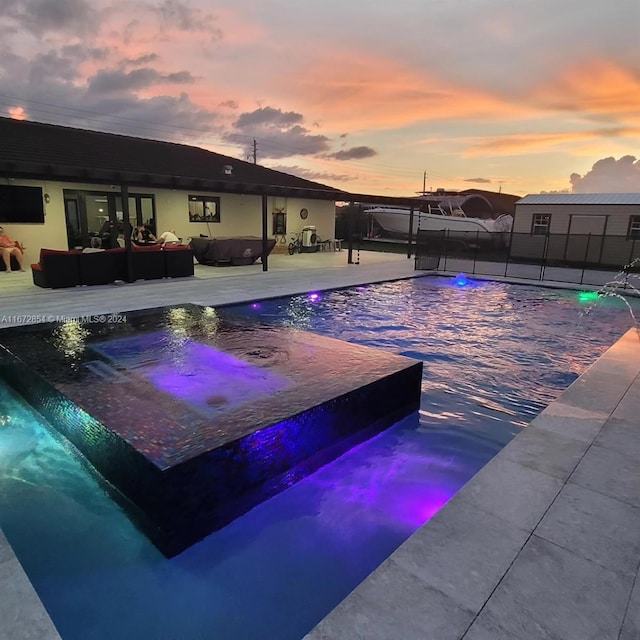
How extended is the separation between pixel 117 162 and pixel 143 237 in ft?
9.32

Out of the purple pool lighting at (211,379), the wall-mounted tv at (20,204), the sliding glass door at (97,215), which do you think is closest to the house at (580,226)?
the sliding glass door at (97,215)

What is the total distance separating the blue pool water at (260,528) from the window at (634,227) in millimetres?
17292

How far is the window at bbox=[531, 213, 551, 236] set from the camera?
21250mm

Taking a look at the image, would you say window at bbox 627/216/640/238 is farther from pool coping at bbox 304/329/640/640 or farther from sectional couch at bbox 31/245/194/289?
pool coping at bbox 304/329/640/640

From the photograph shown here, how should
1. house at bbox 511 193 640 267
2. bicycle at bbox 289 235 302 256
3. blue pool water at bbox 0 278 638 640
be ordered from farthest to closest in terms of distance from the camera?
bicycle at bbox 289 235 302 256
house at bbox 511 193 640 267
blue pool water at bbox 0 278 638 640

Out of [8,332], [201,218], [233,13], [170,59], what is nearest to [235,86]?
[170,59]

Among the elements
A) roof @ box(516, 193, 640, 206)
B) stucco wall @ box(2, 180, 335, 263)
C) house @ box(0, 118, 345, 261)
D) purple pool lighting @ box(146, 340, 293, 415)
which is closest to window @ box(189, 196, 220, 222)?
house @ box(0, 118, 345, 261)

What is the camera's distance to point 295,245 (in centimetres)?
1981

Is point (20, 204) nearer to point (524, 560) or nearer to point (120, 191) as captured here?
point (120, 191)

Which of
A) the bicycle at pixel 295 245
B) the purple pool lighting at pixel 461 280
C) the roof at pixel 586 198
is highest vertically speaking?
the roof at pixel 586 198

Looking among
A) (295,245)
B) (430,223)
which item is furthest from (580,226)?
(295,245)

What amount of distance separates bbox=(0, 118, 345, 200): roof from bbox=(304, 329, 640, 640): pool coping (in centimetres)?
1058

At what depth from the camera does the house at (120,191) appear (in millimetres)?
11367

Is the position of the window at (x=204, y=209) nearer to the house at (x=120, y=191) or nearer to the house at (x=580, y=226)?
the house at (x=120, y=191)
